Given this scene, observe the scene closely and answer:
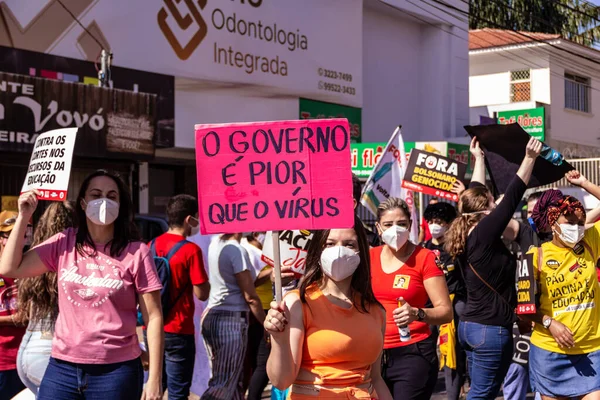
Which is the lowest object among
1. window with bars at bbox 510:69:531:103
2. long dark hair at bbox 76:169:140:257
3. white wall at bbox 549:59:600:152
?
long dark hair at bbox 76:169:140:257

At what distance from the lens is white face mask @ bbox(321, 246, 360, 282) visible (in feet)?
12.7

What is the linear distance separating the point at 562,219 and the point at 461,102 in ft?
71.1

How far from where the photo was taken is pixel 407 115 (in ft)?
85.4

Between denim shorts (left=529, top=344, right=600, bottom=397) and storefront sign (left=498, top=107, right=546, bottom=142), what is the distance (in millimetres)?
21209

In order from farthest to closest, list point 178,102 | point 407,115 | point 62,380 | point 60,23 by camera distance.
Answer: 1. point 407,115
2. point 178,102
3. point 60,23
4. point 62,380

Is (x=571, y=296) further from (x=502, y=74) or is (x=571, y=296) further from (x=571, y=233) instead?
(x=502, y=74)

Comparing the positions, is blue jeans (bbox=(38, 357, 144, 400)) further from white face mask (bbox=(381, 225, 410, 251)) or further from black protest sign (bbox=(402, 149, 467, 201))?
black protest sign (bbox=(402, 149, 467, 201))

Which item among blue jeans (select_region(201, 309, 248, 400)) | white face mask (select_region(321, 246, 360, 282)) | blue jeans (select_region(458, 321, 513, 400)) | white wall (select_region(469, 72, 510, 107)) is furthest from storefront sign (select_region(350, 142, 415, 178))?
white wall (select_region(469, 72, 510, 107))

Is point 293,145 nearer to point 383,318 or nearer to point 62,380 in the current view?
point 383,318

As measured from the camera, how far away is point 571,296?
5746mm

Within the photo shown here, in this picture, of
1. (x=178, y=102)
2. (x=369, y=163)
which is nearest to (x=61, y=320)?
(x=178, y=102)

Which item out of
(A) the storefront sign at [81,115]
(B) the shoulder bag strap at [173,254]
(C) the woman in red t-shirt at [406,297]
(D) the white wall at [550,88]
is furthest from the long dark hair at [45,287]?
(D) the white wall at [550,88]

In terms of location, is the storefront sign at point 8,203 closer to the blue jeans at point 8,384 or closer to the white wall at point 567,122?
the blue jeans at point 8,384

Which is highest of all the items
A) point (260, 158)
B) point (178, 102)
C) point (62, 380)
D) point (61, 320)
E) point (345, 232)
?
point (178, 102)
